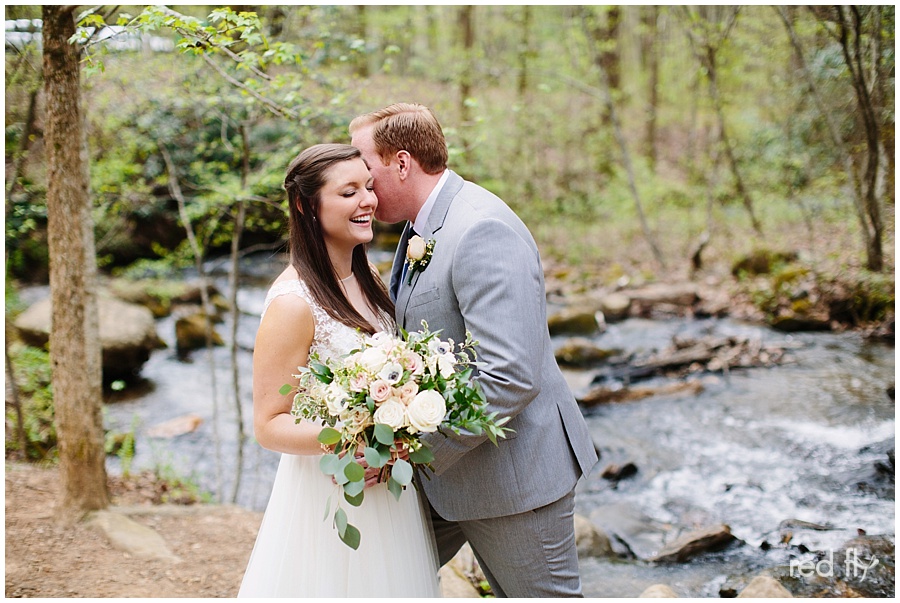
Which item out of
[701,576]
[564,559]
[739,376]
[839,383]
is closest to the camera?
[564,559]

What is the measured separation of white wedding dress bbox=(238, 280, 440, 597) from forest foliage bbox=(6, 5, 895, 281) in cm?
100

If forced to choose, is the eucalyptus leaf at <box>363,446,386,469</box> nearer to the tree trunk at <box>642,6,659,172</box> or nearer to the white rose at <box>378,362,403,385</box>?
the white rose at <box>378,362,403,385</box>

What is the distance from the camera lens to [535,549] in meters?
2.41

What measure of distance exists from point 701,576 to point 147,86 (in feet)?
20.4

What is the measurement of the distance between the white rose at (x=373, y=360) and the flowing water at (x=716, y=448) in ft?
9.91

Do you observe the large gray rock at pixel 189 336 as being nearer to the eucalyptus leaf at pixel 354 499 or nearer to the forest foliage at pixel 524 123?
the forest foliage at pixel 524 123

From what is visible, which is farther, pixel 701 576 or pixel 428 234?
pixel 701 576

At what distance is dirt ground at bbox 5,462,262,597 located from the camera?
3619 millimetres

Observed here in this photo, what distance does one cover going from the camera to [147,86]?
621 cm

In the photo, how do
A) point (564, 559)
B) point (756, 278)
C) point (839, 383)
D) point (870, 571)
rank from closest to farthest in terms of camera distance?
point (564, 559) → point (870, 571) → point (839, 383) → point (756, 278)

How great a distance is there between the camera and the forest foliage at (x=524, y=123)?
5.23m

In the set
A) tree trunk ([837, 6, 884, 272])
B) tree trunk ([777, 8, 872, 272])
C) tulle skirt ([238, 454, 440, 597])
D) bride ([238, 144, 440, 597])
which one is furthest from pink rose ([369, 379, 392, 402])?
tree trunk ([777, 8, 872, 272])

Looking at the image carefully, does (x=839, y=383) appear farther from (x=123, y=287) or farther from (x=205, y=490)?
(x=123, y=287)

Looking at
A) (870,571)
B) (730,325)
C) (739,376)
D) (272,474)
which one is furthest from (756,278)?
(272,474)
